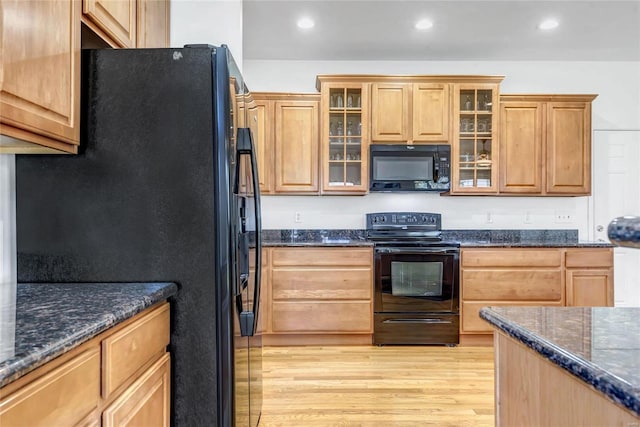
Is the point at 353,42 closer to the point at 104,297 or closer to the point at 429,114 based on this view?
the point at 429,114

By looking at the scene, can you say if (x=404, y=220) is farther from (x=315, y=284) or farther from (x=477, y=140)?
(x=315, y=284)

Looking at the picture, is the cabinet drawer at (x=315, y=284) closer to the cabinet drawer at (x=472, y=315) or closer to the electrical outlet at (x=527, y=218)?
the cabinet drawer at (x=472, y=315)

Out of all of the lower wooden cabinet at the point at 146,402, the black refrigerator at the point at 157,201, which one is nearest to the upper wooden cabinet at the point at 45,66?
the black refrigerator at the point at 157,201

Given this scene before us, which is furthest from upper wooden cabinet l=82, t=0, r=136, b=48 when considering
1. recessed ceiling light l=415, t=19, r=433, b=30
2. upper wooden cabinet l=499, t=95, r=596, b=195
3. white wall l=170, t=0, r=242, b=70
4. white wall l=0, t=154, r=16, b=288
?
upper wooden cabinet l=499, t=95, r=596, b=195

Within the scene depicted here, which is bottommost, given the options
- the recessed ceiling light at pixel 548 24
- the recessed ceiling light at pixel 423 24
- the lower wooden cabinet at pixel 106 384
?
the lower wooden cabinet at pixel 106 384

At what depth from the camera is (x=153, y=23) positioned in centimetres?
186

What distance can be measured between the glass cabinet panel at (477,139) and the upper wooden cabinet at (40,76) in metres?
3.18

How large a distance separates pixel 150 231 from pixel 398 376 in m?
2.07

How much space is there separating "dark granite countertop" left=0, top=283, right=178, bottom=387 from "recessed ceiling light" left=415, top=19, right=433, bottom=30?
2.89m

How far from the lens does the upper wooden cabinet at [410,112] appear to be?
3.66 meters

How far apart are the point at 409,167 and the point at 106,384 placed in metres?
3.15

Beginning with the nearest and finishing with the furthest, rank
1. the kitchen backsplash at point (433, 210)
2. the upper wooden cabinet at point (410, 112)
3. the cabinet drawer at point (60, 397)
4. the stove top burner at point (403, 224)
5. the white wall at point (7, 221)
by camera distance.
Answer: the cabinet drawer at point (60, 397) < the white wall at point (7, 221) < the upper wooden cabinet at point (410, 112) < the stove top burner at point (403, 224) < the kitchen backsplash at point (433, 210)

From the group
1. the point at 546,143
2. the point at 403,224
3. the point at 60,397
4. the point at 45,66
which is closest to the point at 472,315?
the point at 403,224

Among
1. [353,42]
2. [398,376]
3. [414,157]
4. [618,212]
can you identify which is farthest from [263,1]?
[618,212]
